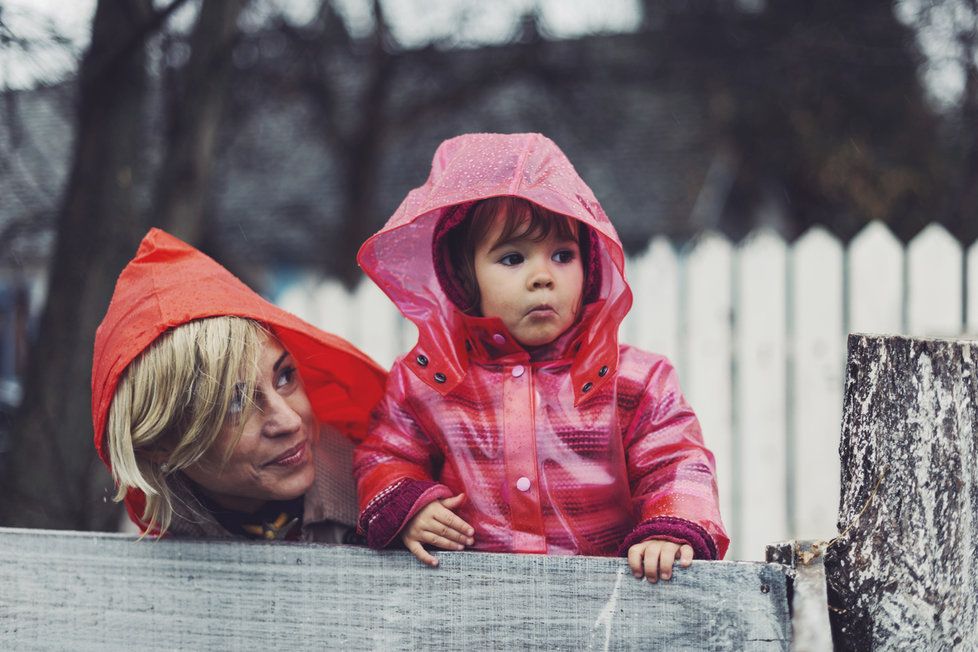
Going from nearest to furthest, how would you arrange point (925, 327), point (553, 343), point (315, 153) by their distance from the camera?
point (553, 343)
point (925, 327)
point (315, 153)

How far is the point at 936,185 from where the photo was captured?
1387 centimetres

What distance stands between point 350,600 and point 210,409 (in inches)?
17.1

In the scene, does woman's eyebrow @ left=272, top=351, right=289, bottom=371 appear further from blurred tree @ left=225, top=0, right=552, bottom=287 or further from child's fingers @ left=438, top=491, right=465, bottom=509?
blurred tree @ left=225, top=0, right=552, bottom=287

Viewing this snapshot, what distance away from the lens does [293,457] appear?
1732 millimetres

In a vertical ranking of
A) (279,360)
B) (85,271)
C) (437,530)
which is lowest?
(437,530)

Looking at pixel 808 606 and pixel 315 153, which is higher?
pixel 315 153

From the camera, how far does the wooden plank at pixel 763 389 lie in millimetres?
4660

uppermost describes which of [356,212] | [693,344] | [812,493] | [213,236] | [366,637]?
[356,212]

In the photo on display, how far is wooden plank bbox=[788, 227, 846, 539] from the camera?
459 cm

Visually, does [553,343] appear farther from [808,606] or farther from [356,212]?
[356,212]

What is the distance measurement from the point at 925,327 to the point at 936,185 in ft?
35.1

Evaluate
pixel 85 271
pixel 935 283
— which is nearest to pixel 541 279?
pixel 85 271

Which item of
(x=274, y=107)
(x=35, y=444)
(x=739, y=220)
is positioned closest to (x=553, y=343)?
(x=35, y=444)

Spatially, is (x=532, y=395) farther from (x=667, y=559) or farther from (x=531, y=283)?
(x=667, y=559)
